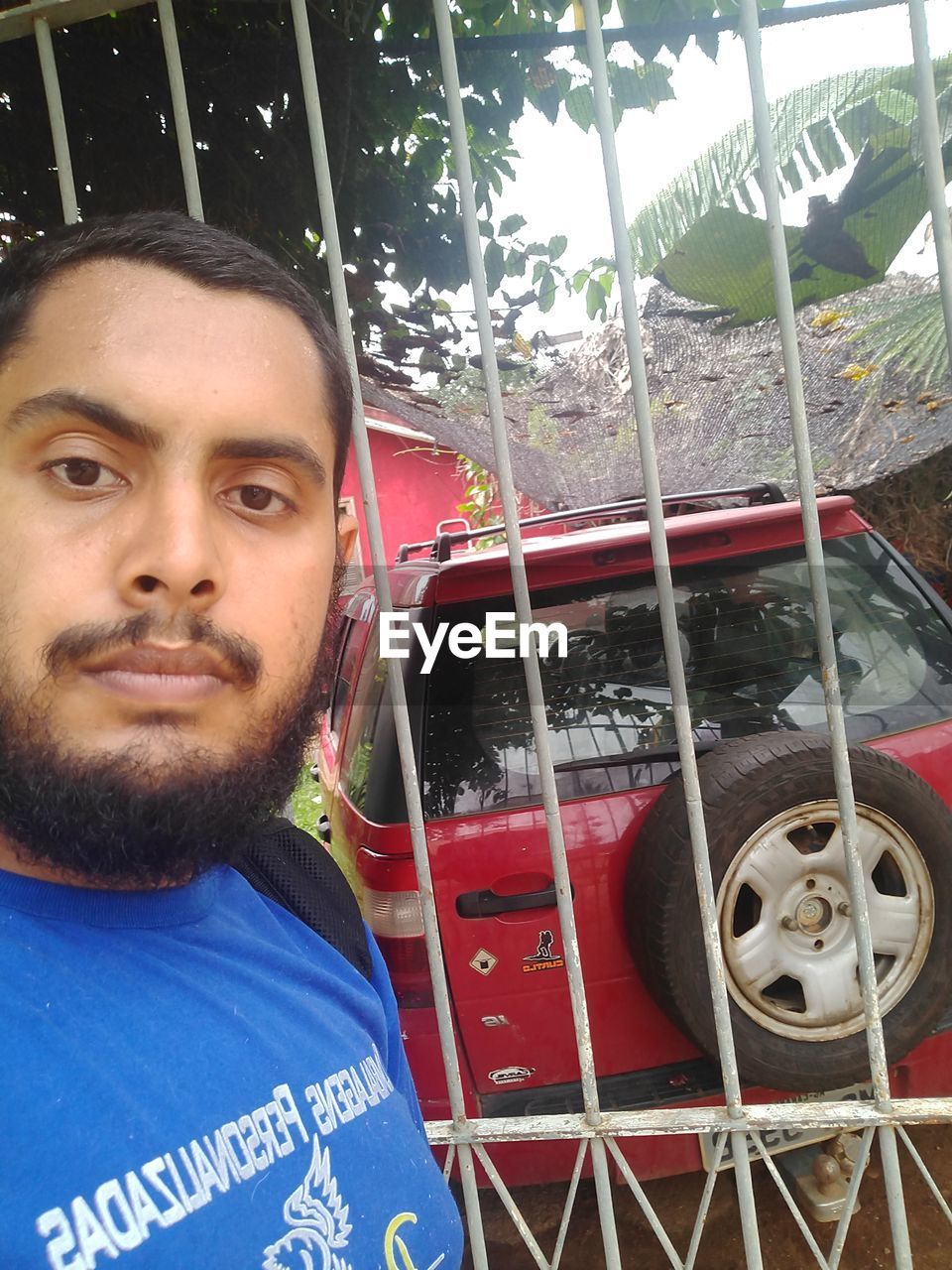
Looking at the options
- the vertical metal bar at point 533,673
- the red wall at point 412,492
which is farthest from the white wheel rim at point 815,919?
the red wall at point 412,492

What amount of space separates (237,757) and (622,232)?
113cm

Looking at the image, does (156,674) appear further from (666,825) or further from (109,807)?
(666,825)

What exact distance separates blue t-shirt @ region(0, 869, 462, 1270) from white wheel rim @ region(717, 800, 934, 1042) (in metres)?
1.11

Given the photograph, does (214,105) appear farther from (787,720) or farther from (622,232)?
(787,720)

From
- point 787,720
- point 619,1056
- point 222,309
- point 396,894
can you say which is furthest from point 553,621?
point 222,309

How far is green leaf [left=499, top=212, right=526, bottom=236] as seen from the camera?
65.1 inches

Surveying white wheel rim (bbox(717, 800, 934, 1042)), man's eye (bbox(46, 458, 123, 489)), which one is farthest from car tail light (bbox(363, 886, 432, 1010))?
man's eye (bbox(46, 458, 123, 489))

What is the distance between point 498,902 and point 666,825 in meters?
0.48

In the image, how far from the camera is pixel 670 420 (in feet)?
7.67

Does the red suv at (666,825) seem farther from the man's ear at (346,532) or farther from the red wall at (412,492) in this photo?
the red wall at (412,492)

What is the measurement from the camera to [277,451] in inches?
38.2

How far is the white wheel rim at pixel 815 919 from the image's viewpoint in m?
1.85

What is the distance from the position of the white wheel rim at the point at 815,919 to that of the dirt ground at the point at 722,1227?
91 cm

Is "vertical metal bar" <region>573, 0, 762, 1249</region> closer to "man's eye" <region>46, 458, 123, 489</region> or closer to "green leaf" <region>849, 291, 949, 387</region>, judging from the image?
"green leaf" <region>849, 291, 949, 387</region>
